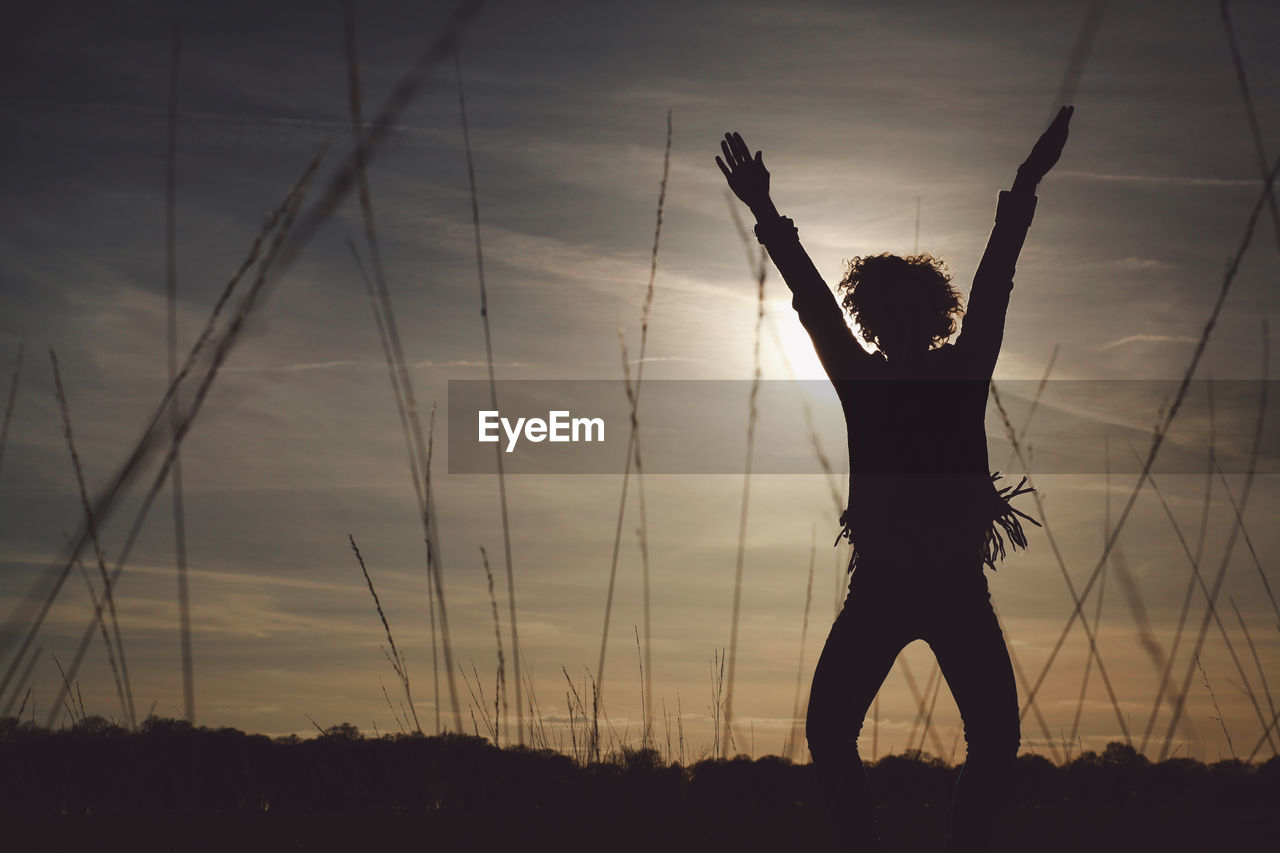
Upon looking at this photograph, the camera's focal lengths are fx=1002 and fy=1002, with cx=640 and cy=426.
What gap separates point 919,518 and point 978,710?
0.45 m

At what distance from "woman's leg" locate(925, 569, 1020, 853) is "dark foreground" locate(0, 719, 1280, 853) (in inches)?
34.3

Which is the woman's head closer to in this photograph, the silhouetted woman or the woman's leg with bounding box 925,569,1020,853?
the silhouetted woman

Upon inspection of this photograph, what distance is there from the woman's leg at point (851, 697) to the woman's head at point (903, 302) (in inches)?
26.0

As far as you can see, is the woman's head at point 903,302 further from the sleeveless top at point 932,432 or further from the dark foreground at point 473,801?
the dark foreground at point 473,801

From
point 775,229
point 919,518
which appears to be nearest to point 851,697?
point 919,518

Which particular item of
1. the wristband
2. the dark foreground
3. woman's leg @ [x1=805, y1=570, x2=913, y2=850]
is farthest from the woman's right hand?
the dark foreground

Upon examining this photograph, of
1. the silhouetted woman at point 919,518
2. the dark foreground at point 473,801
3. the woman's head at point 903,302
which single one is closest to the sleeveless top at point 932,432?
the silhouetted woman at point 919,518

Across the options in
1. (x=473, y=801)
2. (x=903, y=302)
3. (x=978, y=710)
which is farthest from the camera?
(x=473, y=801)

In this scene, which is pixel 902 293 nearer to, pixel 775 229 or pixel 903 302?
pixel 903 302

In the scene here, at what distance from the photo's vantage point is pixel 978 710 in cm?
230

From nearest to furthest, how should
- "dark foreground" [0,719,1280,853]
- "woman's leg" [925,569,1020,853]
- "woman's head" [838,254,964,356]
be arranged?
"woman's leg" [925,569,1020,853] → "woman's head" [838,254,964,356] → "dark foreground" [0,719,1280,853]

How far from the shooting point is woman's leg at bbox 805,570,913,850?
2318 mm

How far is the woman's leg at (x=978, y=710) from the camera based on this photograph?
2.29 m

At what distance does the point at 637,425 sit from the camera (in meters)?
3.10
